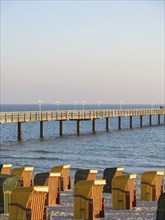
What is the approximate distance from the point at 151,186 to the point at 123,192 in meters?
1.98

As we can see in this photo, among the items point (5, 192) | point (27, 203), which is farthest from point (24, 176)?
point (27, 203)

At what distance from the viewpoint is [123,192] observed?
1523cm

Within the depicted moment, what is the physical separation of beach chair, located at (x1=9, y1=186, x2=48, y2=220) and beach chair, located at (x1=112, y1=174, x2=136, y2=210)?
3111mm

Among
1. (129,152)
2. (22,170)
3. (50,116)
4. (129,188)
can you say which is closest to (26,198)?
(129,188)

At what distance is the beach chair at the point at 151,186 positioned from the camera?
55.7 ft

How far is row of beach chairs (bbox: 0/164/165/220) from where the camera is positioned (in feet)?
40.6

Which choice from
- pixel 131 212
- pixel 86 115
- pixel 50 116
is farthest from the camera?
pixel 86 115

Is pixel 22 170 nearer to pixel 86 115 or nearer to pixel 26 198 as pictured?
pixel 26 198

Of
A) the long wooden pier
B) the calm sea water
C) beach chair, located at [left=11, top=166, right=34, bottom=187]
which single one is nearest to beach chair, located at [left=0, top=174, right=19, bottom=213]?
beach chair, located at [left=11, top=166, right=34, bottom=187]

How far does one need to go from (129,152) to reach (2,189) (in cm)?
3605

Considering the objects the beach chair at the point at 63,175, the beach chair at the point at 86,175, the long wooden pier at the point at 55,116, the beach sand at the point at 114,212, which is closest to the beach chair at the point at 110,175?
the beach chair at the point at 86,175

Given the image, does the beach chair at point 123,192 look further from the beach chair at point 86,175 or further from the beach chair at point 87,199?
the beach chair at point 86,175

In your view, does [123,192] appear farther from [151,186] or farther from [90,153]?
[90,153]

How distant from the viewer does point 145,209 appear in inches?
607
